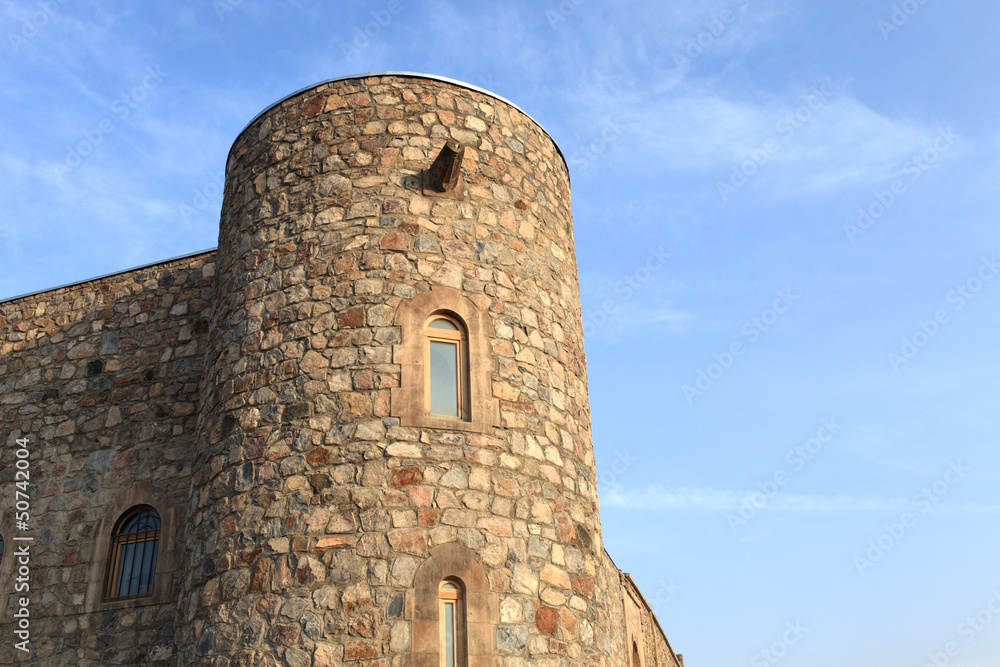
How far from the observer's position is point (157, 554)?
895cm

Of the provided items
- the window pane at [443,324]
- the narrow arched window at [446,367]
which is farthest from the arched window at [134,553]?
the window pane at [443,324]

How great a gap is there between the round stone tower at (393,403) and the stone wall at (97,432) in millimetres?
1739

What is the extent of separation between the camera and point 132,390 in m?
9.95

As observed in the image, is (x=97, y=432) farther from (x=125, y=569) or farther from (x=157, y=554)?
(x=157, y=554)

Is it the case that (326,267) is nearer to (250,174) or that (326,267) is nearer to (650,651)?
(250,174)

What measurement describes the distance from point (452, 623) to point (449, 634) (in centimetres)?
8

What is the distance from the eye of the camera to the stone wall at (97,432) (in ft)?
29.0

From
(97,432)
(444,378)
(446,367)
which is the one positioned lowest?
(444,378)

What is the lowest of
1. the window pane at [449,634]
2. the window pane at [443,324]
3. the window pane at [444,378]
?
the window pane at [449,634]

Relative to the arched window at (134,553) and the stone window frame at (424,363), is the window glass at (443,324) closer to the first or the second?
the stone window frame at (424,363)

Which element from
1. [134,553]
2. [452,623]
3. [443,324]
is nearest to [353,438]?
[443,324]

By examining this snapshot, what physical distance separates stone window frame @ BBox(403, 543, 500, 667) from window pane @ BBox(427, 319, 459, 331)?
1874 mm

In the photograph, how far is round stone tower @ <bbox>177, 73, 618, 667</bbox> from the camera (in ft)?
21.6

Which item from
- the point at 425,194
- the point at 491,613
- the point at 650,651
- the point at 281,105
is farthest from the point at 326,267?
the point at 650,651
